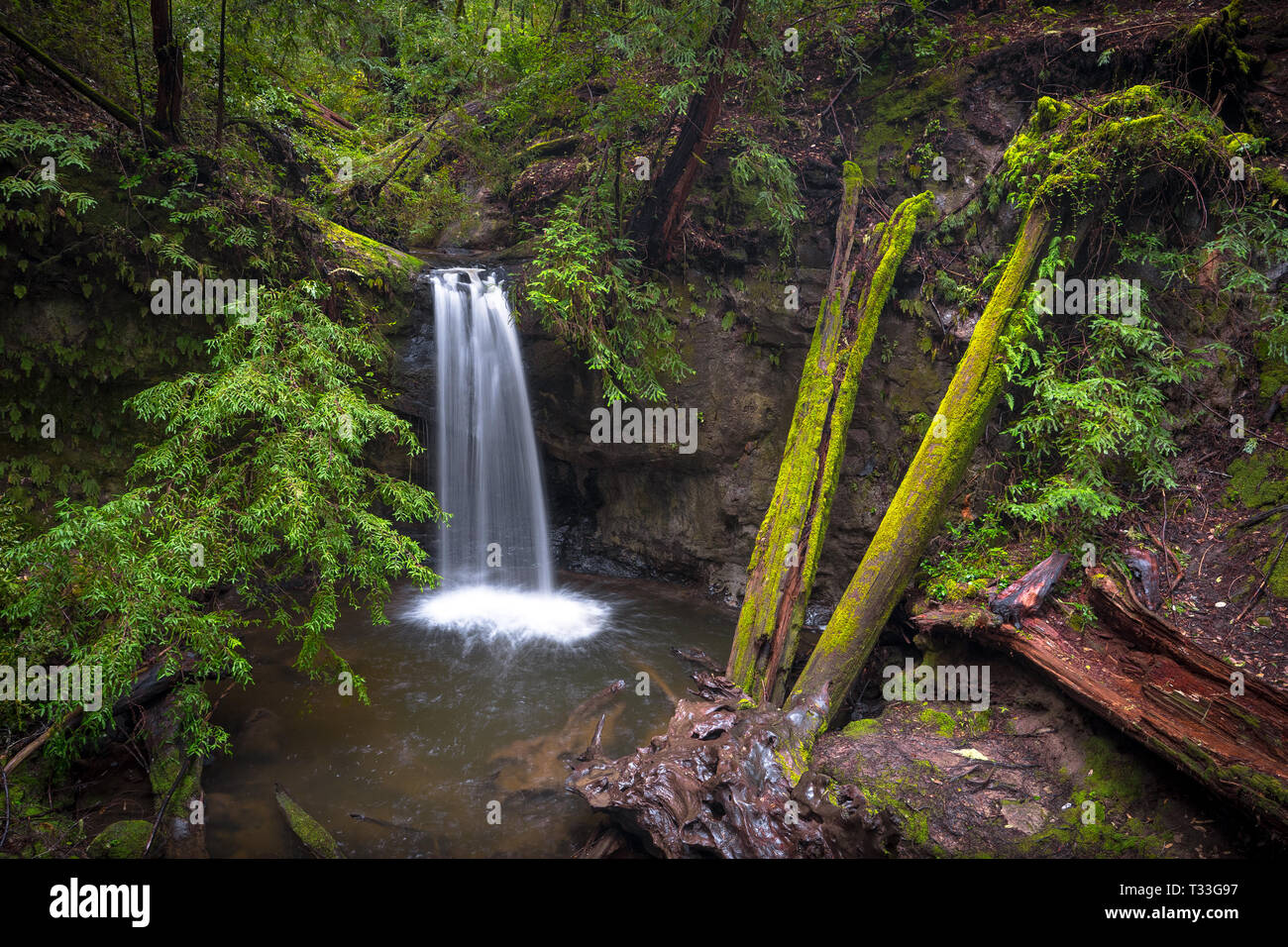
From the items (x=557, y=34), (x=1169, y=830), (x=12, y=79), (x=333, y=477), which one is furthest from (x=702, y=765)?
(x=12, y=79)

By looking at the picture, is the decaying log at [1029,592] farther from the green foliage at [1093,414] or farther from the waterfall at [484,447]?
the waterfall at [484,447]

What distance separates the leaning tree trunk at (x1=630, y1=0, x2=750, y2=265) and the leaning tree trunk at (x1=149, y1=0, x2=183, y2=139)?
5.03 m

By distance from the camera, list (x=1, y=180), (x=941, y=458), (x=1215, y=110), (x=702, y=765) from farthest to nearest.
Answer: (x=1215, y=110)
(x=941, y=458)
(x=1, y=180)
(x=702, y=765)

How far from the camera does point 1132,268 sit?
21.1 ft

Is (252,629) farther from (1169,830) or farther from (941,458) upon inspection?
(1169,830)

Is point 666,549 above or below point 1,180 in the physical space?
below

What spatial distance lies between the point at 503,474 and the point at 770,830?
6411 millimetres

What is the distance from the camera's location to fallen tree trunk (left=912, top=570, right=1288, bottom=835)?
329cm

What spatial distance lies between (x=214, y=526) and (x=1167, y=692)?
663cm

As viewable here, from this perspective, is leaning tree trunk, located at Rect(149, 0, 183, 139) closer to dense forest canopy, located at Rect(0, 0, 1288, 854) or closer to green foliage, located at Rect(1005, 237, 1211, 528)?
dense forest canopy, located at Rect(0, 0, 1288, 854)

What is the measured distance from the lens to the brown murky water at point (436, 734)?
4301mm

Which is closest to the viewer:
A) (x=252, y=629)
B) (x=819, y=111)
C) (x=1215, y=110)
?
(x=1215, y=110)

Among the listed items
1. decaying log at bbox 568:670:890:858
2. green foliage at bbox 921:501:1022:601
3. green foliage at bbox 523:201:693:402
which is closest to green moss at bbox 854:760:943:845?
decaying log at bbox 568:670:890:858

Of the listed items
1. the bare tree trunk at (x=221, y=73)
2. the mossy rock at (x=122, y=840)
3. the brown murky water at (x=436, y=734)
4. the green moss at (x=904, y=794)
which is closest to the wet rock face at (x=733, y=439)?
the brown murky water at (x=436, y=734)
